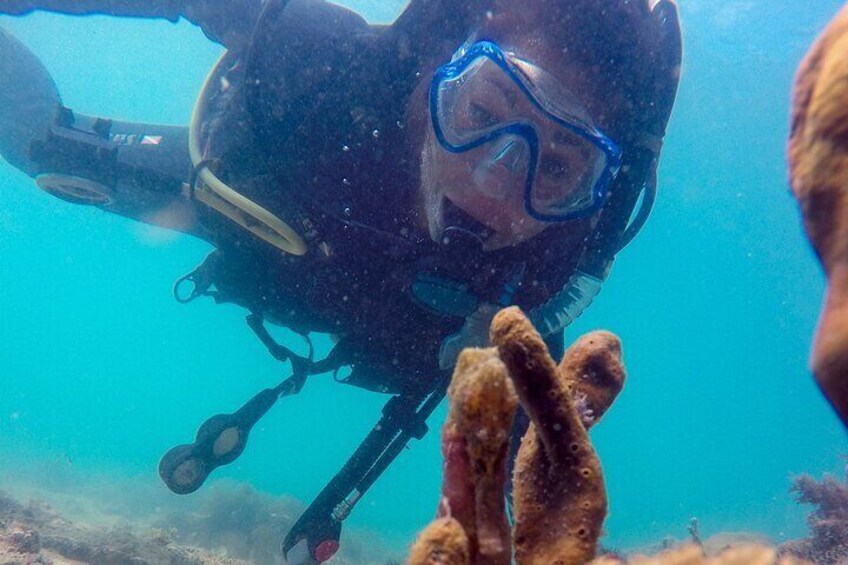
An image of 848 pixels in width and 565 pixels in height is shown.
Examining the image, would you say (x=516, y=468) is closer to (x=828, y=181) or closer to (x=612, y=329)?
(x=828, y=181)

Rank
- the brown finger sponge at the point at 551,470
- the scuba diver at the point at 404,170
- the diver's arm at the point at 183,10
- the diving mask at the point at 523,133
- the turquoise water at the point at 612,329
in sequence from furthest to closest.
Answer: the turquoise water at the point at 612,329, the diver's arm at the point at 183,10, the scuba diver at the point at 404,170, the diving mask at the point at 523,133, the brown finger sponge at the point at 551,470

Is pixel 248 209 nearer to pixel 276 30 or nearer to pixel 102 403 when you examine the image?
pixel 276 30

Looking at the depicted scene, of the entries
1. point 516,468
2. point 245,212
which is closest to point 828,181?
point 516,468

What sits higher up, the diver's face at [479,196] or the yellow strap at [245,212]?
the yellow strap at [245,212]

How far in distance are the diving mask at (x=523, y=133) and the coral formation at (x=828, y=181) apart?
3176mm

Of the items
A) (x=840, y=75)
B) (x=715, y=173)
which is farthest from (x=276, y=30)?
(x=715, y=173)

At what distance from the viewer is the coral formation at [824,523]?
4.97m

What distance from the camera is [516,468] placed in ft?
4.98

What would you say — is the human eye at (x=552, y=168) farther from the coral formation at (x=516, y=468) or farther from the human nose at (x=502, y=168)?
the coral formation at (x=516, y=468)

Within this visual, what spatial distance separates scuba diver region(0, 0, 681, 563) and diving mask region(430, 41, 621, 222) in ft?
0.05

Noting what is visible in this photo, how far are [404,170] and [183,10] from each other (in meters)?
3.10

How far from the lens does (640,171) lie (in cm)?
489

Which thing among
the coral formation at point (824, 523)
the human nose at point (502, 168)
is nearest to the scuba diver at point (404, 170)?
the human nose at point (502, 168)

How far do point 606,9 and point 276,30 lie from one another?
2.94 metres
